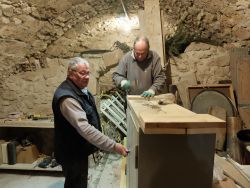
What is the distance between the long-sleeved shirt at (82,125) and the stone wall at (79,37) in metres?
2.02

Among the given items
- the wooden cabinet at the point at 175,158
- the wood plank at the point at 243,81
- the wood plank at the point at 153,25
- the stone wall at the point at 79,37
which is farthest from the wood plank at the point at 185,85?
the wooden cabinet at the point at 175,158

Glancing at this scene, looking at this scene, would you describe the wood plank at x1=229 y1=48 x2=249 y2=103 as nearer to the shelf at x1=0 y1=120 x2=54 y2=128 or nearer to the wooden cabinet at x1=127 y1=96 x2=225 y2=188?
the shelf at x1=0 y1=120 x2=54 y2=128

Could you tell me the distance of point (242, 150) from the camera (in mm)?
3057

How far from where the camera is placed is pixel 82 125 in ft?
6.25

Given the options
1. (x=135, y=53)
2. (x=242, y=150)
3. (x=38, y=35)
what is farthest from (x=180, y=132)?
(x=38, y=35)

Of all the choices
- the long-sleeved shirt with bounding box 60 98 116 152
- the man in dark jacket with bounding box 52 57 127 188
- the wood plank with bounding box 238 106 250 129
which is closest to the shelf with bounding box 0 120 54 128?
the man in dark jacket with bounding box 52 57 127 188

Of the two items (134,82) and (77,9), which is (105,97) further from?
(77,9)

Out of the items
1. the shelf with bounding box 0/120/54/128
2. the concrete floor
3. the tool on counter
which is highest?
the tool on counter

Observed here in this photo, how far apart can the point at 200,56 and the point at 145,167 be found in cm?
328

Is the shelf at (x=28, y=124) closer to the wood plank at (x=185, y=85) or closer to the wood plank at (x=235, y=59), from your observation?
the wood plank at (x=185, y=85)

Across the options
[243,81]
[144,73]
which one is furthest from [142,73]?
[243,81]

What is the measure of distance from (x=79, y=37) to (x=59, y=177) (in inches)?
83.3

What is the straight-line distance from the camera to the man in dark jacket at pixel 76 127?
75.6 inches

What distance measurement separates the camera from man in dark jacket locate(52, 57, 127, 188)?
1.92m
